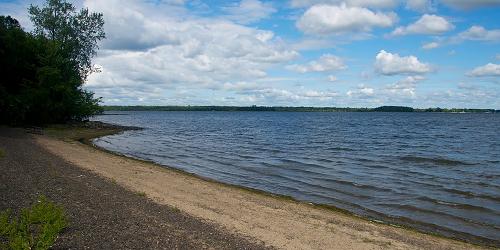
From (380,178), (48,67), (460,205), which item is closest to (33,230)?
(460,205)

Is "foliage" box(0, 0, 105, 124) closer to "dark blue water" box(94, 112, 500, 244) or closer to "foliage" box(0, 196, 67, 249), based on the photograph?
"dark blue water" box(94, 112, 500, 244)

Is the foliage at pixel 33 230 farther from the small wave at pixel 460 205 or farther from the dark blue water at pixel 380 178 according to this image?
the small wave at pixel 460 205

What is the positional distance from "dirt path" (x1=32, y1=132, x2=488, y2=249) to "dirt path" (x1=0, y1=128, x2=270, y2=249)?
854 mm

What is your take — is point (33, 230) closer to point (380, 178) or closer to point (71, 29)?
point (380, 178)

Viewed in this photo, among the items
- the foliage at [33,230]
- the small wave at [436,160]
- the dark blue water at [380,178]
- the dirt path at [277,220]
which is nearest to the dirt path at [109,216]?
the foliage at [33,230]

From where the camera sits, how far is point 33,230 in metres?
8.63

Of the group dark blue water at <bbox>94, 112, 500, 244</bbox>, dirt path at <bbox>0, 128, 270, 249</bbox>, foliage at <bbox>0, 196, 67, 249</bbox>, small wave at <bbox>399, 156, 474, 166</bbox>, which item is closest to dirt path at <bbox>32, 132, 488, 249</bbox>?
dirt path at <bbox>0, 128, 270, 249</bbox>

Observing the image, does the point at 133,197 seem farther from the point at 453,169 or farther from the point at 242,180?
the point at 453,169

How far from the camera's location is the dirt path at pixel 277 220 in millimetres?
11039

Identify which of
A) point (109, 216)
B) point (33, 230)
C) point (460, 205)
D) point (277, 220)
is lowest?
point (460, 205)

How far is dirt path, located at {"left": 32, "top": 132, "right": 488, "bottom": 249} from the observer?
11039 millimetres

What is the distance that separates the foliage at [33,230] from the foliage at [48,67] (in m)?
32.4

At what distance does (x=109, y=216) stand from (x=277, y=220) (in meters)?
4.96

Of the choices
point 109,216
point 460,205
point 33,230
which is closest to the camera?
point 33,230
